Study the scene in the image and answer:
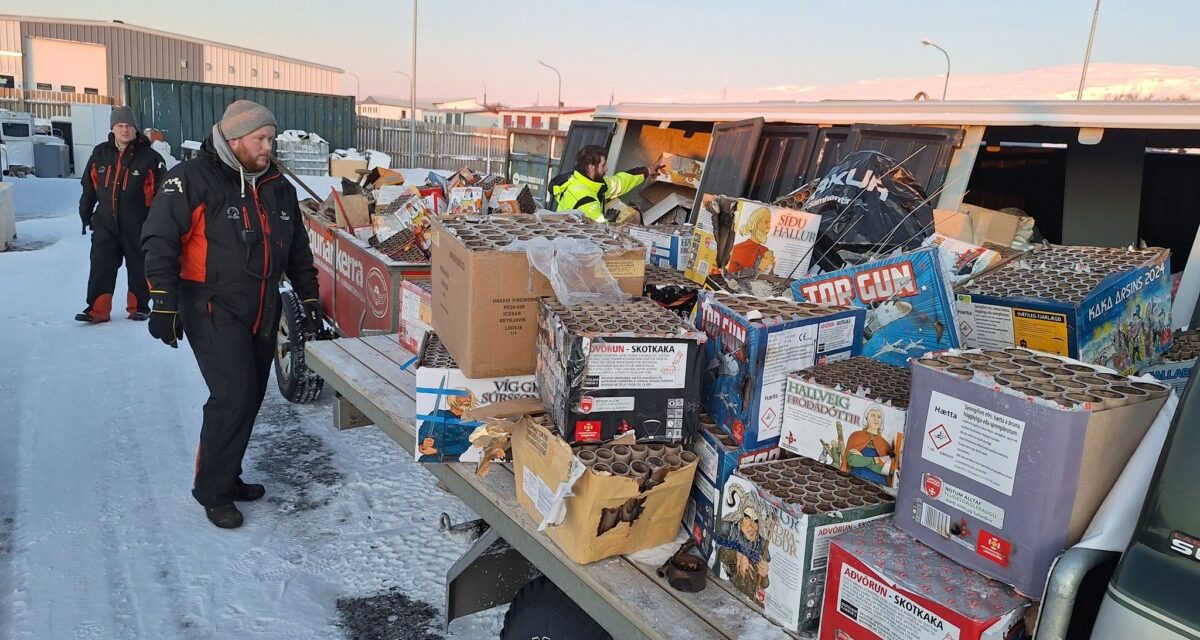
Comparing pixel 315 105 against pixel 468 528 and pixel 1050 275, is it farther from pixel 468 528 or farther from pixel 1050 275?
pixel 1050 275

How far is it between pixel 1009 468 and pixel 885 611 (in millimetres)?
382

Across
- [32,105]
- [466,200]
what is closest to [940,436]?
[466,200]

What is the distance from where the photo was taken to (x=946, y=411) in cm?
167

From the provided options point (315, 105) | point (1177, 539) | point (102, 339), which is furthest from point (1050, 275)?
point (315, 105)

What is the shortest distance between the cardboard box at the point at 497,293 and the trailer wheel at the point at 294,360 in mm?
2956

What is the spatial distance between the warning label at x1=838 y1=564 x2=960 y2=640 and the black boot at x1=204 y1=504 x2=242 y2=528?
10.6 feet

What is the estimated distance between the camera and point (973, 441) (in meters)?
1.61

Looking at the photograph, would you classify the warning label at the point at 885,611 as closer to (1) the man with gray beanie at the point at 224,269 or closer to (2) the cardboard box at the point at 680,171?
(1) the man with gray beanie at the point at 224,269

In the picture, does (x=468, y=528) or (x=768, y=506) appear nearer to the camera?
(x=768, y=506)

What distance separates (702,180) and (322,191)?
13.4 m

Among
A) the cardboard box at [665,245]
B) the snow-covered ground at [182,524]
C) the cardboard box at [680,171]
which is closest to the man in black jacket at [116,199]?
the snow-covered ground at [182,524]

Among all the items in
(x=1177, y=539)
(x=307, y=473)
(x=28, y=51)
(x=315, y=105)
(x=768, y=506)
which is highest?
(x=28, y=51)

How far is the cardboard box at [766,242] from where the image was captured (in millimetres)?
3408

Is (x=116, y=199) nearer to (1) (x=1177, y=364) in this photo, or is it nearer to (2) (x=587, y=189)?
(2) (x=587, y=189)
